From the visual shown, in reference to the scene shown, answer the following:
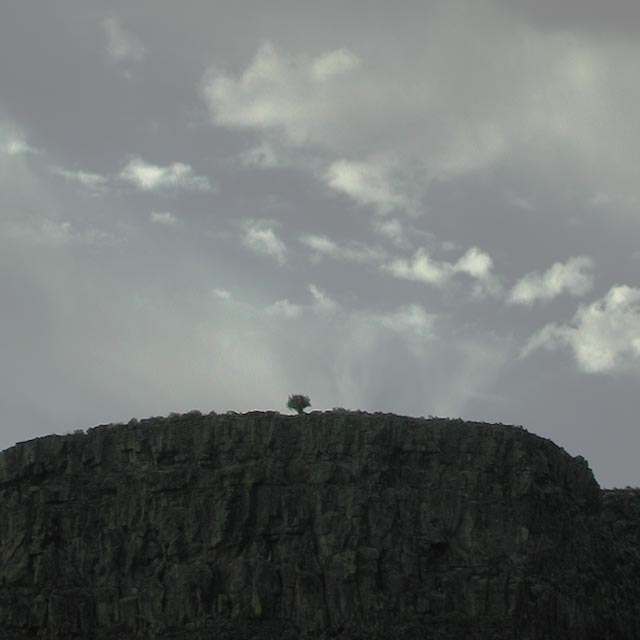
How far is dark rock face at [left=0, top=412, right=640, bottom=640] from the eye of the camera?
11662 centimetres

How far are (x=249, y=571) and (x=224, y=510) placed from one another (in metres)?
4.60

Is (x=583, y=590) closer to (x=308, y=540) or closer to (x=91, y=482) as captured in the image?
(x=308, y=540)

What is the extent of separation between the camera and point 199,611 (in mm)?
116250

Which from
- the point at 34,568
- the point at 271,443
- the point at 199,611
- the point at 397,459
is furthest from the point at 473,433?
the point at 34,568

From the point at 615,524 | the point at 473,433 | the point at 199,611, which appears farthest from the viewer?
the point at 615,524

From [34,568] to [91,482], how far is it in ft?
22.9

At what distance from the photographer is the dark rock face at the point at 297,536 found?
11662cm

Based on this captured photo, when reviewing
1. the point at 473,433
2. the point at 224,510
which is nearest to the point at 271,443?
the point at 224,510

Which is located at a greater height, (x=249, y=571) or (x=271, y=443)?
(x=271, y=443)

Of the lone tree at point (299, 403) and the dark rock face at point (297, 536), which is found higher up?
the lone tree at point (299, 403)

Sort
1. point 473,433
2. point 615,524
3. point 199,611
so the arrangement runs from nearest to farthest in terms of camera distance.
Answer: point 199,611
point 473,433
point 615,524

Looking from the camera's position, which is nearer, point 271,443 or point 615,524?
point 271,443

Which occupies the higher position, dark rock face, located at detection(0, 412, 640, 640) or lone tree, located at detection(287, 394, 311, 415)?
lone tree, located at detection(287, 394, 311, 415)

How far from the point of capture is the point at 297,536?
119375mm
